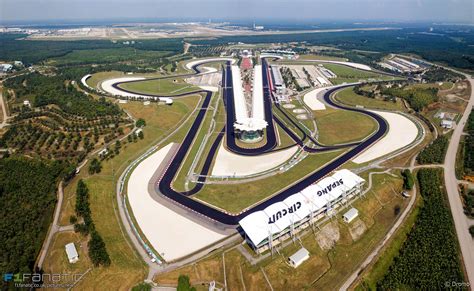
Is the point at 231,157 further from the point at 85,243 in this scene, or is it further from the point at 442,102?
the point at 442,102

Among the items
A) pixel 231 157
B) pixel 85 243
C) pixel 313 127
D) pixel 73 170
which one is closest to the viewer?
pixel 85 243

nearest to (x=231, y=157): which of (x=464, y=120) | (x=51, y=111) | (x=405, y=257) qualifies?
(x=405, y=257)

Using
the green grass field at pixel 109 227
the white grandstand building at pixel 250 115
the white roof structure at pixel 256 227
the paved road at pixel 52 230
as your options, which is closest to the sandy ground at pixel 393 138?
the white grandstand building at pixel 250 115

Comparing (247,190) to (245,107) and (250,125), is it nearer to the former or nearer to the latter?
(250,125)

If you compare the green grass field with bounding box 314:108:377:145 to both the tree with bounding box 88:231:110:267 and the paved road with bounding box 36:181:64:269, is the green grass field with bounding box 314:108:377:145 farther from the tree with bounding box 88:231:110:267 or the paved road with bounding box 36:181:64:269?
the paved road with bounding box 36:181:64:269

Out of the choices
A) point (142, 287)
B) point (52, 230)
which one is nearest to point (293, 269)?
point (142, 287)

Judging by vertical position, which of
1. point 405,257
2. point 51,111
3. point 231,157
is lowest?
point 405,257

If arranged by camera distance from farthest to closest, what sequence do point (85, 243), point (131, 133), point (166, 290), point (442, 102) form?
point (442, 102) < point (131, 133) < point (85, 243) < point (166, 290)

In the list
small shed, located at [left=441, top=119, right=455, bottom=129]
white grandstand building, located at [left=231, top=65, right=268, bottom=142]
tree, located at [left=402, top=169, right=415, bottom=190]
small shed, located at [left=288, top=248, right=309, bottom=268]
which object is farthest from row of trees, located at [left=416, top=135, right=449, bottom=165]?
small shed, located at [left=288, top=248, right=309, bottom=268]
